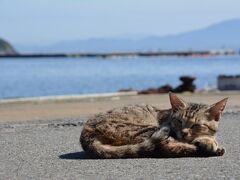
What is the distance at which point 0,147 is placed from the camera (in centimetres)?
1235

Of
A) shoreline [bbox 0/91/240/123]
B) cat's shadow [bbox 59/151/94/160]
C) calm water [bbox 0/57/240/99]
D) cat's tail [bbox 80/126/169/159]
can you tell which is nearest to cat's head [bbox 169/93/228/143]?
cat's tail [bbox 80/126/169/159]

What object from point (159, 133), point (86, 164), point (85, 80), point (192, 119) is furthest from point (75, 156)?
point (85, 80)

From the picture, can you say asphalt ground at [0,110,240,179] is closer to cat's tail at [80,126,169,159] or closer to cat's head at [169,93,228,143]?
cat's tail at [80,126,169,159]

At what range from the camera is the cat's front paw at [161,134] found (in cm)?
971

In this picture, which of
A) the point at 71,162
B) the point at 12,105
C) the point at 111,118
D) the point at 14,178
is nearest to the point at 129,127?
the point at 111,118

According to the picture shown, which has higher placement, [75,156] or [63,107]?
[75,156]

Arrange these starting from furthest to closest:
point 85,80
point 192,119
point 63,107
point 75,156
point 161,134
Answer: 1. point 85,80
2. point 63,107
3. point 75,156
4. point 192,119
5. point 161,134

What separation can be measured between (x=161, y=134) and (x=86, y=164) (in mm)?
1080

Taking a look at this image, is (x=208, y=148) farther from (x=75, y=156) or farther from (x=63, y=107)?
(x=63, y=107)

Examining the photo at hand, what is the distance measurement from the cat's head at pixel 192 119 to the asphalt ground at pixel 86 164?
36 cm

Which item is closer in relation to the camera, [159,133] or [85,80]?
[159,133]

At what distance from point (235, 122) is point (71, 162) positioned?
26.4 ft

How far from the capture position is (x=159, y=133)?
9766 millimetres

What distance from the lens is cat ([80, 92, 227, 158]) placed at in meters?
9.84
